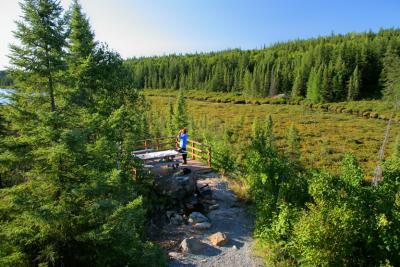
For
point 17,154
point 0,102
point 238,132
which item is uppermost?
point 0,102

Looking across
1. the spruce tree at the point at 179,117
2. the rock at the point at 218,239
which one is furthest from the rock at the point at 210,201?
the spruce tree at the point at 179,117

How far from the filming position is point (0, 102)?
7973mm

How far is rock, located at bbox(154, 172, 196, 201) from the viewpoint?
13.4 meters

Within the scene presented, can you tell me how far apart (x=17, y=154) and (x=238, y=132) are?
4984cm

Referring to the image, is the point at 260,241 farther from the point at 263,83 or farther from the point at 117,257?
the point at 263,83

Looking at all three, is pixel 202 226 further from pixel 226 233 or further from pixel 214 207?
pixel 214 207

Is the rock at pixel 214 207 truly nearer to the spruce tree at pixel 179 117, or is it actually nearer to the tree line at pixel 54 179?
the tree line at pixel 54 179

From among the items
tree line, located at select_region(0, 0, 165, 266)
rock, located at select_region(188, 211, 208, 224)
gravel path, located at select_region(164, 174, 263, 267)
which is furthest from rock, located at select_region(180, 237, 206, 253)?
tree line, located at select_region(0, 0, 165, 266)

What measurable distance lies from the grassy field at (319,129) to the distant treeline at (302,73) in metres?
14.9

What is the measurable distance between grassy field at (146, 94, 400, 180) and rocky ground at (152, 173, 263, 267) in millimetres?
24184

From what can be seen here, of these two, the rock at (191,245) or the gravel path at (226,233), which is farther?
the rock at (191,245)

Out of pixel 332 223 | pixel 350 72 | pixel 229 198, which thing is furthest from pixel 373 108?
pixel 332 223

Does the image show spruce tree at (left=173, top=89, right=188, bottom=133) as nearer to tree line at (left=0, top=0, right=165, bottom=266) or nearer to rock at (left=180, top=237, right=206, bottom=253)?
rock at (left=180, top=237, right=206, bottom=253)

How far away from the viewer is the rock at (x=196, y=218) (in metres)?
12.0
